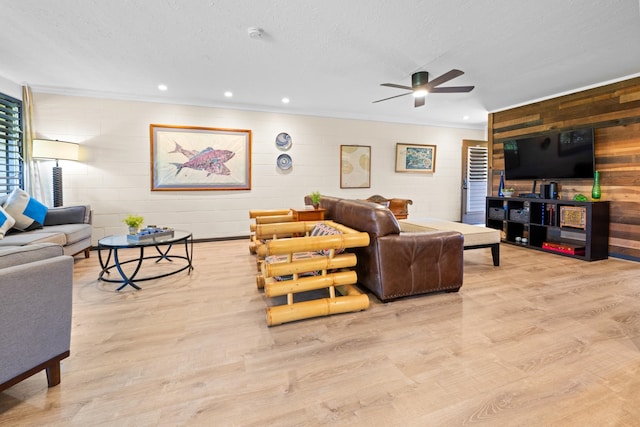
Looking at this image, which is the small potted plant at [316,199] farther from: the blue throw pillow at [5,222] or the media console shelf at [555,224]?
the media console shelf at [555,224]

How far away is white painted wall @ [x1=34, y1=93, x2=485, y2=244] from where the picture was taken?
459 centimetres

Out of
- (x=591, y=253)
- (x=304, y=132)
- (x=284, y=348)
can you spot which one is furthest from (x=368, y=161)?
(x=284, y=348)

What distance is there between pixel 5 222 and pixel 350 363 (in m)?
3.88

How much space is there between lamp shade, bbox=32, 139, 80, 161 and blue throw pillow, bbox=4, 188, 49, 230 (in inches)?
26.8

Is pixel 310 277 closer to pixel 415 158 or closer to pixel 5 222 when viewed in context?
pixel 5 222

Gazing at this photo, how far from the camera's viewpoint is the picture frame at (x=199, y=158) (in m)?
4.95

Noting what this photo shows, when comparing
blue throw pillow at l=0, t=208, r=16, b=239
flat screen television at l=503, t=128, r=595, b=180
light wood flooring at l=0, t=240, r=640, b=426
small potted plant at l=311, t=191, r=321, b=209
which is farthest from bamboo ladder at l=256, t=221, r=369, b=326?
flat screen television at l=503, t=128, r=595, b=180

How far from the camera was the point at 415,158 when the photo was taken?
6.61m

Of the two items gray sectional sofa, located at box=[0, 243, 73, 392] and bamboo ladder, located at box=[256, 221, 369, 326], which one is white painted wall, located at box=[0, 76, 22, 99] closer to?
gray sectional sofa, located at box=[0, 243, 73, 392]

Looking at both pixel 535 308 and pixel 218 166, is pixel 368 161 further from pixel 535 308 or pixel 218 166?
pixel 535 308

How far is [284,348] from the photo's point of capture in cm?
189

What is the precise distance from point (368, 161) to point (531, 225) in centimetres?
307

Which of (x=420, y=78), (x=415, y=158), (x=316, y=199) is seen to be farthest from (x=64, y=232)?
(x=415, y=158)

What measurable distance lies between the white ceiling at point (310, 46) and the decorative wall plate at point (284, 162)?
1.14m
